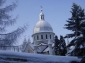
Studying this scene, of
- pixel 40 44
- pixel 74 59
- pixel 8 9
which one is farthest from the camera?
pixel 40 44

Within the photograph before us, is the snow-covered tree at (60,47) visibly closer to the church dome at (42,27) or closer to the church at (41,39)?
the church at (41,39)

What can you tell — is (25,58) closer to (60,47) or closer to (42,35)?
(60,47)

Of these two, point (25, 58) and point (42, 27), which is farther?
point (42, 27)

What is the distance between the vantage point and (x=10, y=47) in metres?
8.48

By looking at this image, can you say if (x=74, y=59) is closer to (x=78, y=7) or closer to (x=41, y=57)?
(x=41, y=57)

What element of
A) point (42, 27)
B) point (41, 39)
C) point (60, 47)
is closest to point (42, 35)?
point (41, 39)

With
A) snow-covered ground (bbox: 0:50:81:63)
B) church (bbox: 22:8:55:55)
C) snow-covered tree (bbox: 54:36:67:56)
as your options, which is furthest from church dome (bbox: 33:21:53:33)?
snow-covered ground (bbox: 0:50:81:63)

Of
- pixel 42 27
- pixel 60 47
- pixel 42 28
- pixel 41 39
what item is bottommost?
pixel 60 47

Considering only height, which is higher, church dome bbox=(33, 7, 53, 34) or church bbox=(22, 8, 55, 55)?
church dome bbox=(33, 7, 53, 34)

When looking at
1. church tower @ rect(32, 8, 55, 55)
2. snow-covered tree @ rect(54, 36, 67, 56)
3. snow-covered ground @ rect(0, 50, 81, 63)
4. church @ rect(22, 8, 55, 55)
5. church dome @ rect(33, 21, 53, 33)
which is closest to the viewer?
snow-covered ground @ rect(0, 50, 81, 63)

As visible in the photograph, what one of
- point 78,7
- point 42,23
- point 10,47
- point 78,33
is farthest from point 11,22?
point 42,23

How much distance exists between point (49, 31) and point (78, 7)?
29018 millimetres

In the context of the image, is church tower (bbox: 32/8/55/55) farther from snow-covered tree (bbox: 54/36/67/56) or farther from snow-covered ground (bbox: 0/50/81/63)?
snow-covered ground (bbox: 0/50/81/63)

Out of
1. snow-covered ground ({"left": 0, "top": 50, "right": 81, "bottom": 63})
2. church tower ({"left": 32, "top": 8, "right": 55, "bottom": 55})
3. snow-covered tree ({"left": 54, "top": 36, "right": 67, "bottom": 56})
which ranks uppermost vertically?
church tower ({"left": 32, "top": 8, "right": 55, "bottom": 55})
